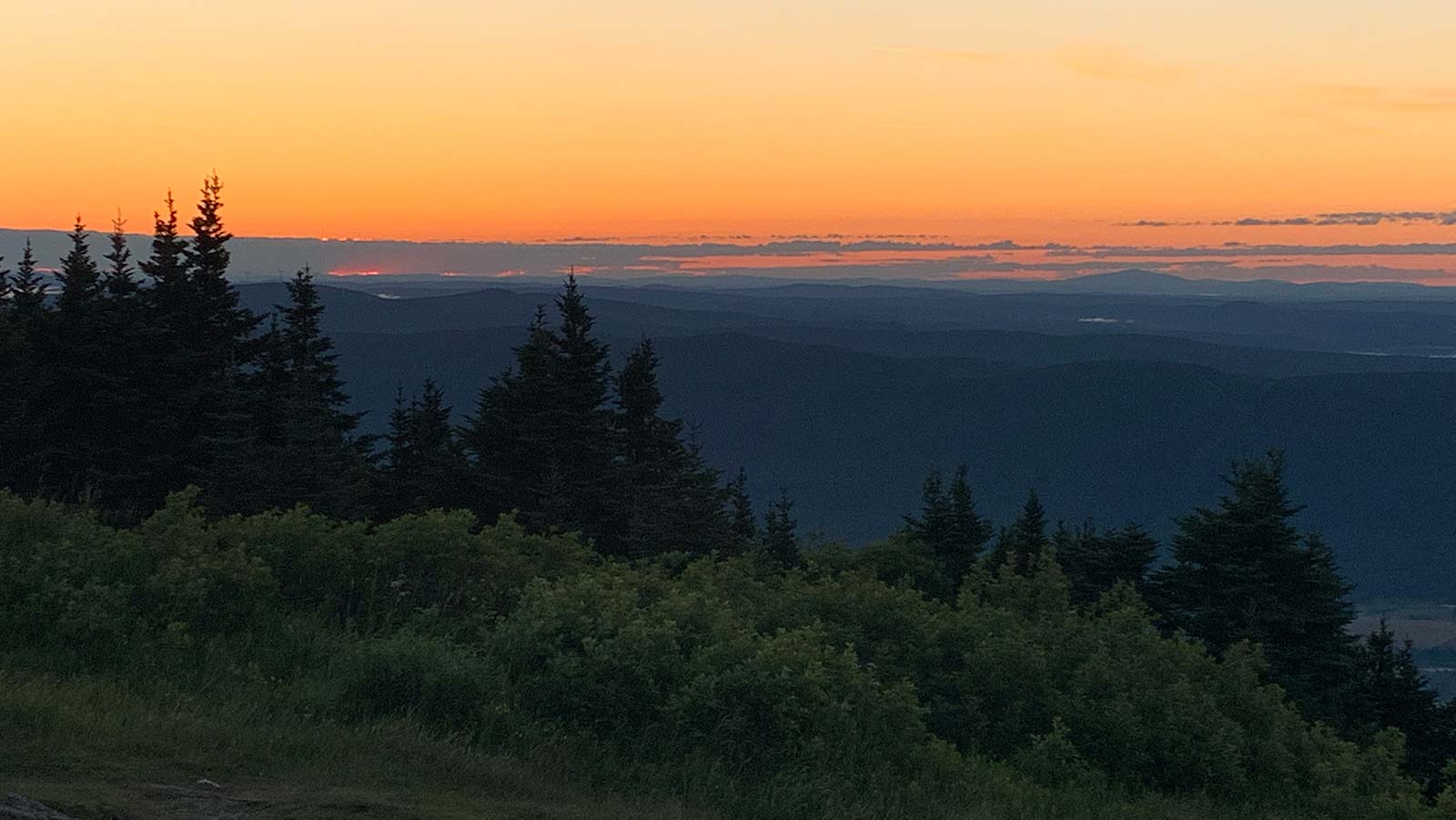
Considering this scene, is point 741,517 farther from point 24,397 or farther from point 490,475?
point 24,397

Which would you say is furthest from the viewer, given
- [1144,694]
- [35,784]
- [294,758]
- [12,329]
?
[12,329]

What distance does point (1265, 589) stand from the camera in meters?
28.0

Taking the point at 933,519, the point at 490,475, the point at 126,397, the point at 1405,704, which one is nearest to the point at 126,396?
the point at 126,397

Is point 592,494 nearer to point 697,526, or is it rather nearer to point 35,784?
point 697,526

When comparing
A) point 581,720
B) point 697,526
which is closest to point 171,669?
point 581,720

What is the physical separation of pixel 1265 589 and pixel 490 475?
66.9ft

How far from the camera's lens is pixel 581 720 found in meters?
8.41

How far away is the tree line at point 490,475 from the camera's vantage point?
26.8m

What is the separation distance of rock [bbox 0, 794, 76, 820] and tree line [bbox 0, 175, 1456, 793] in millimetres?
16730

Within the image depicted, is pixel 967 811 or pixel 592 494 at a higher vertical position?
pixel 967 811

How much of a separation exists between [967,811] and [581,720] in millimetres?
2692

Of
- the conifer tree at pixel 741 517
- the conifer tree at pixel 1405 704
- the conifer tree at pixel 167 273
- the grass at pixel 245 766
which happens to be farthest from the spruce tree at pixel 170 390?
the conifer tree at pixel 1405 704

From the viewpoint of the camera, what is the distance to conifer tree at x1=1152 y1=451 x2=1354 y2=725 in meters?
27.4

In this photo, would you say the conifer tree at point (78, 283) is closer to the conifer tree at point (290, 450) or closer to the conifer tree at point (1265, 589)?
the conifer tree at point (290, 450)
